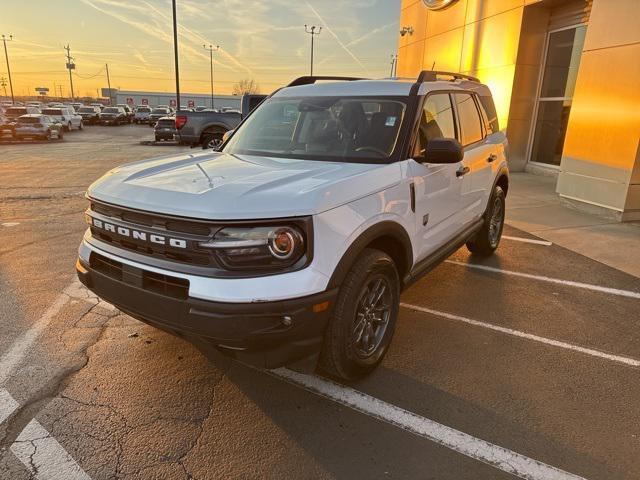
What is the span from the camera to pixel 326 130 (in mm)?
3812

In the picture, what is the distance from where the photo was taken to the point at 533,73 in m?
13.0

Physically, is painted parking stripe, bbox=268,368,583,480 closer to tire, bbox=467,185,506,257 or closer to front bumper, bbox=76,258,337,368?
front bumper, bbox=76,258,337,368

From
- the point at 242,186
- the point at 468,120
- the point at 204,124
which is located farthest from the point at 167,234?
the point at 204,124

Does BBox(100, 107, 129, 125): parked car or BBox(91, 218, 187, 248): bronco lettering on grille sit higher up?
BBox(91, 218, 187, 248): bronco lettering on grille

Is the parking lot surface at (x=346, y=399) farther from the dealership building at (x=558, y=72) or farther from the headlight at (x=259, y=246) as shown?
the dealership building at (x=558, y=72)

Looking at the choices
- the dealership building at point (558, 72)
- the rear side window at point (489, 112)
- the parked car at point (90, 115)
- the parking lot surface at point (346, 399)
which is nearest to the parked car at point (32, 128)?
the dealership building at point (558, 72)

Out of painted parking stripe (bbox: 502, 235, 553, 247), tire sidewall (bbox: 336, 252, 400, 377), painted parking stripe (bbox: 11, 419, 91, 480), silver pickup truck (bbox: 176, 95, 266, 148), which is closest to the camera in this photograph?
painted parking stripe (bbox: 11, 419, 91, 480)

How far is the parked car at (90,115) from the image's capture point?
138 ft

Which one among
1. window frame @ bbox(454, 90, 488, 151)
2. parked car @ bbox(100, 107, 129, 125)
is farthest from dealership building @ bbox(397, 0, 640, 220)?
parked car @ bbox(100, 107, 129, 125)

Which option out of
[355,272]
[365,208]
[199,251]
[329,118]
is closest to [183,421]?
[199,251]

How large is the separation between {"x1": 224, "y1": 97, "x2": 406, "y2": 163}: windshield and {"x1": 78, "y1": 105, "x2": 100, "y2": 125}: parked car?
43.8 metres

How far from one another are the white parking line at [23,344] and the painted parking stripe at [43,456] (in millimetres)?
701

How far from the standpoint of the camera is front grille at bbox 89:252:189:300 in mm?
2504

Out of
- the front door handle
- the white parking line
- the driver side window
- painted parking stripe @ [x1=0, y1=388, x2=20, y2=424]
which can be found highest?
the driver side window
